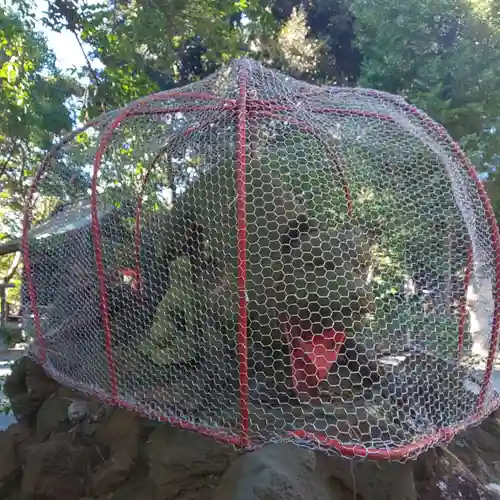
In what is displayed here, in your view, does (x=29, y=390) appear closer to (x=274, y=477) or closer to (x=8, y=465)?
(x=8, y=465)

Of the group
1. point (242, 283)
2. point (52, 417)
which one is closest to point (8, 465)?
point (52, 417)

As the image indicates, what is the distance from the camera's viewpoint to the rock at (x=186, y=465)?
197 cm

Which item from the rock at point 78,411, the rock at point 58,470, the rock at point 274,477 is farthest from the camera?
the rock at point 78,411

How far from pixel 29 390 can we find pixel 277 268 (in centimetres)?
167

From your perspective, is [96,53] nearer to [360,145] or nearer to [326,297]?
[360,145]

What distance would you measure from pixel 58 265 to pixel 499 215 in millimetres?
4279

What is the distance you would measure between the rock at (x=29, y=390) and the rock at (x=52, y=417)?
0.62ft

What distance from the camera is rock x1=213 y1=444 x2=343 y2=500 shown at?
1.63 m

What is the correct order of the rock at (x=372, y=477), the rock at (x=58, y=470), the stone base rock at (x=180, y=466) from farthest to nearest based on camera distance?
the rock at (x=58, y=470) → the rock at (x=372, y=477) → the stone base rock at (x=180, y=466)

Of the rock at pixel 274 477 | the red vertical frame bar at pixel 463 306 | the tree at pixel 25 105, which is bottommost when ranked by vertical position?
the rock at pixel 274 477

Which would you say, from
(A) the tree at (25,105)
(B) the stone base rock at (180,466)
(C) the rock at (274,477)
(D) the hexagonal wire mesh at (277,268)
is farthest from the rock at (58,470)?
(A) the tree at (25,105)

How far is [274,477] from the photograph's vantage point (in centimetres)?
164

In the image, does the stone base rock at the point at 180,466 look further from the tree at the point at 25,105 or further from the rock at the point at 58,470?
the tree at the point at 25,105

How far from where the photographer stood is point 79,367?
2441mm
